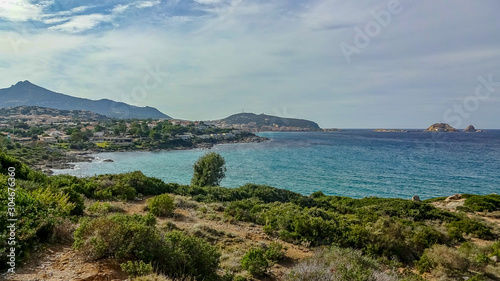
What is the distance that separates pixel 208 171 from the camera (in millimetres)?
29000

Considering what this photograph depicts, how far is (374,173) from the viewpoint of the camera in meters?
50.9

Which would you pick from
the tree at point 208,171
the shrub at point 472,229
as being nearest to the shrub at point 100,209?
the shrub at point 472,229

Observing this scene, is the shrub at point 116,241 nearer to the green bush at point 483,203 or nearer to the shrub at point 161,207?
the shrub at point 161,207

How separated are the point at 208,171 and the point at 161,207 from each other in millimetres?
18152

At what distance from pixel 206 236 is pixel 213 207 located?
199 inches

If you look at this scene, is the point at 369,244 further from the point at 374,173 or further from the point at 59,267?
the point at 374,173

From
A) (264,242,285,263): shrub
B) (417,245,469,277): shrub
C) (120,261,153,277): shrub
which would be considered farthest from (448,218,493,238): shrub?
(120,261,153,277): shrub

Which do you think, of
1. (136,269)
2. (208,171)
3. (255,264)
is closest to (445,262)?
(255,264)

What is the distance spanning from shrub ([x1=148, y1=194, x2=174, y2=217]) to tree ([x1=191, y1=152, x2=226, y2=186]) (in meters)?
17.6

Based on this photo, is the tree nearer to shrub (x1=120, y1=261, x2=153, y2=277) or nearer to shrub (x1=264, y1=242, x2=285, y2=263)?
shrub (x1=264, y1=242, x2=285, y2=263)

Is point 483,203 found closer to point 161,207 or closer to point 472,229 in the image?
point 472,229

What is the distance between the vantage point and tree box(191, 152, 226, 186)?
95.1 feet

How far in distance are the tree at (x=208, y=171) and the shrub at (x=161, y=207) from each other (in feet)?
57.8

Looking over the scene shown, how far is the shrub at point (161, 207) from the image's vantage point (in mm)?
10844
